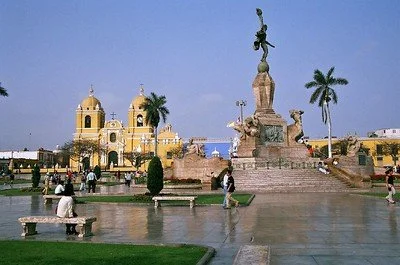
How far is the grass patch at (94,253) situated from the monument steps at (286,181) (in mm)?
21523

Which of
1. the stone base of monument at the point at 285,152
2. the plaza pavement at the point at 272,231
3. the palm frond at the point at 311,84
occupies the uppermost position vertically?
the palm frond at the point at 311,84

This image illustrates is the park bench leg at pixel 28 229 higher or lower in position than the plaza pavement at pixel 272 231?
higher

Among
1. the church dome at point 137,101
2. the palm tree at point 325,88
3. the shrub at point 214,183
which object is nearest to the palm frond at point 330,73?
the palm tree at point 325,88

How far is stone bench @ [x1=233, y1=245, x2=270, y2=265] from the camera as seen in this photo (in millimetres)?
7719

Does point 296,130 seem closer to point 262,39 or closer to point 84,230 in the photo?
point 262,39

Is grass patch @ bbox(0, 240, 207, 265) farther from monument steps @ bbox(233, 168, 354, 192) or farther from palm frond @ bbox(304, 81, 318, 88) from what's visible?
palm frond @ bbox(304, 81, 318, 88)

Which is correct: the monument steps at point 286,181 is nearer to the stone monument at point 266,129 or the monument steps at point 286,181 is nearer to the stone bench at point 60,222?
the stone monument at point 266,129

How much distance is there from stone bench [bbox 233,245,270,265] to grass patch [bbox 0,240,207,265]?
708 millimetres

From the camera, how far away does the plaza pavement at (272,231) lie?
8.70m

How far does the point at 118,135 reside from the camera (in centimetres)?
10762

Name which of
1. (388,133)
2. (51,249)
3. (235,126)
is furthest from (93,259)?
(388,133)

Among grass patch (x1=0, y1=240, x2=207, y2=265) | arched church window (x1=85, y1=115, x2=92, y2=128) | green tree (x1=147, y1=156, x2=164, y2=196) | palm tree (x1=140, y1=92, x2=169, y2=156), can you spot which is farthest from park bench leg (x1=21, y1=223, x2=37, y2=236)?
arched church window (x1=85, y1=115, x2=92, y2=128)

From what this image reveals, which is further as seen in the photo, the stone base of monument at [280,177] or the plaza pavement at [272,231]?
the stone base of monument at [280,177]

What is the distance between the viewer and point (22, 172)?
285 ft
